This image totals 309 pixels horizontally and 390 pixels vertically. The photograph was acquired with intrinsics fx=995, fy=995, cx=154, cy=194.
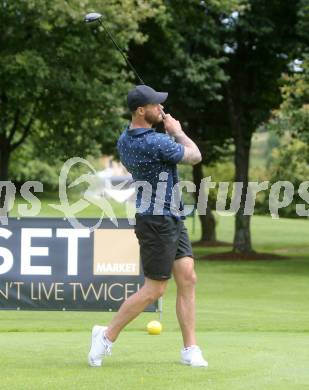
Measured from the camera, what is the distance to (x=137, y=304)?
24.5 ft

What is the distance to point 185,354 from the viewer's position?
7379mm

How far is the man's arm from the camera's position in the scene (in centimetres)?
734

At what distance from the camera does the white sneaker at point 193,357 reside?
23.8 ft

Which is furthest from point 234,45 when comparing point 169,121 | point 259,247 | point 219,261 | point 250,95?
point 169,121

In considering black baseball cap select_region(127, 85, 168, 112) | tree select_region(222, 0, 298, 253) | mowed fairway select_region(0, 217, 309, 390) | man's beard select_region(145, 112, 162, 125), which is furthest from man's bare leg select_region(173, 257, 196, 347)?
tree select_region(222, 0, 298, 253)

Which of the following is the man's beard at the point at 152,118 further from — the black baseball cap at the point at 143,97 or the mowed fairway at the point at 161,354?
the mowed fairway at the point at 161,354

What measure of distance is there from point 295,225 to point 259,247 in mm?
15346

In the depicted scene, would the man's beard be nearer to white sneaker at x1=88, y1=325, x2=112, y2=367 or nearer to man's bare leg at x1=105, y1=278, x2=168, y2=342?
man's bare leg at x1=105, y1=278, x2=168, y2=342

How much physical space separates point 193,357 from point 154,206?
45.3 inches

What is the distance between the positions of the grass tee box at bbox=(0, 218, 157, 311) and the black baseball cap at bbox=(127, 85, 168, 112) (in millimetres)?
4831

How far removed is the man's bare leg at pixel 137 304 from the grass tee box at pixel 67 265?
475 centimetres

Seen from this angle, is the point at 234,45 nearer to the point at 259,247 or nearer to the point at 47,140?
the point at 47,140

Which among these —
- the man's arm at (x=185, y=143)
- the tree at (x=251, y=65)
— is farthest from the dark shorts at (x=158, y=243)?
the tree at (x=251, y=65)

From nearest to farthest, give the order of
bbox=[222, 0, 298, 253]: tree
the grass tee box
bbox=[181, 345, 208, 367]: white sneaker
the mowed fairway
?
the mowed fairway, bbox=[181, 345, 208, 367]: white sneaker, the grass tee box, bbox=[222, 0, 298, 253]: tree
